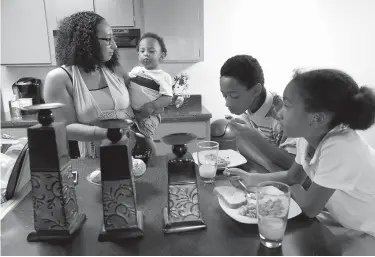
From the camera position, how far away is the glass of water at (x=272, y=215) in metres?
0.73

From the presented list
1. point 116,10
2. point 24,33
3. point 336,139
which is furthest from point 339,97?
point 24,33

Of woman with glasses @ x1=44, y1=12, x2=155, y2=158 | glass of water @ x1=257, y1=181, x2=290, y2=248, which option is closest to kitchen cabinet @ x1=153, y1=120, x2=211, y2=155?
woman with glasses @ x1=44, y1=12, x2=155, y2=158

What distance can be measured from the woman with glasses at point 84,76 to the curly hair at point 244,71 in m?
0.57

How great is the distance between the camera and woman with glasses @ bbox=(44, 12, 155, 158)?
1457mm

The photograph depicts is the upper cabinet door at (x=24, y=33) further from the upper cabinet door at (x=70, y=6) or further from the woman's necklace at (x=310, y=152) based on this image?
the woman's necklace at (x=310, y=152)

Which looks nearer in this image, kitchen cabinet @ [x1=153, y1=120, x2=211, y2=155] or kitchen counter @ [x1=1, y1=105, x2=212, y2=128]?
kitchen counter @ [x1=1, y1=105, x2=212, y2=128]

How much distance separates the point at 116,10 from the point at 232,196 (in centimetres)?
224

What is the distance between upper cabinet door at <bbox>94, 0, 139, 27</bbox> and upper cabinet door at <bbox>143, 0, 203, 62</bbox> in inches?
5.5

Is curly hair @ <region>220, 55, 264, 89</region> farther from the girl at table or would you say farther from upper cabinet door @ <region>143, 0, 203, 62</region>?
upper cabinet door @ <region>143, 0, 203, 62</region>

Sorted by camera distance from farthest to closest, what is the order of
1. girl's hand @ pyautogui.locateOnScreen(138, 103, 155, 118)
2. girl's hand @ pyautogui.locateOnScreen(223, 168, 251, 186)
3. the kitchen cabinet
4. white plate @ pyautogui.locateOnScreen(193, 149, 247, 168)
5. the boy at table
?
1. the kitchen cabinet
2. girl's hand @ pyautogui.locateOnScreen(138, 103, 155, 118)
3. the boy at table
4. white plate @ pyautogui.locateOnScreen(193, 149, 247, 168)
5. girl's hand @ pyautogui.locateOnScreen(223, 168, 251, 186)

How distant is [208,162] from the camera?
114 cm

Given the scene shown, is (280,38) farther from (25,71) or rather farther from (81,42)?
(25,71)

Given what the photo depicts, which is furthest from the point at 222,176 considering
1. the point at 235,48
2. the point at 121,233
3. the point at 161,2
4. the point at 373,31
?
the point at 373,31

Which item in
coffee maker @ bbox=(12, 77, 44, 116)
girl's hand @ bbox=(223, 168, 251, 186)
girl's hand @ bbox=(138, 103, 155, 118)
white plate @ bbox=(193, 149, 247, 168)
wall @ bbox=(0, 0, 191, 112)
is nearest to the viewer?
girl's hand @ bbox=(223, 168, 251, 186)
